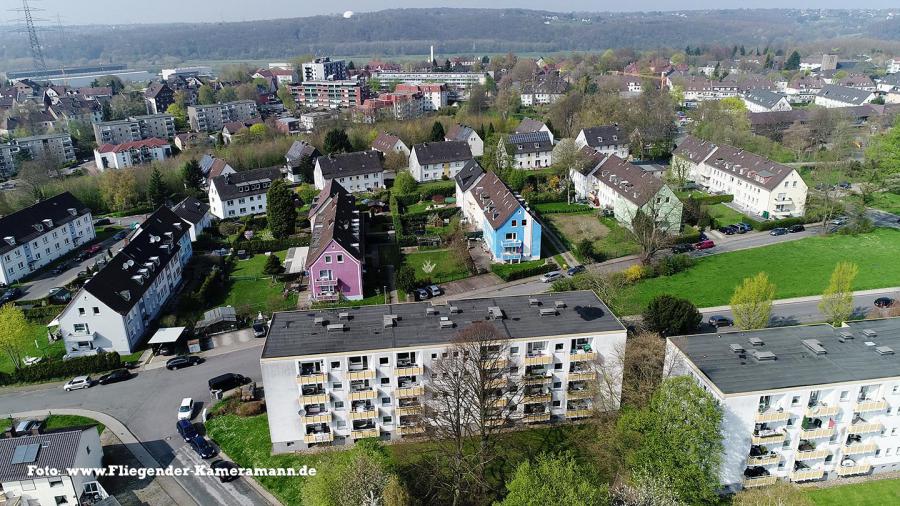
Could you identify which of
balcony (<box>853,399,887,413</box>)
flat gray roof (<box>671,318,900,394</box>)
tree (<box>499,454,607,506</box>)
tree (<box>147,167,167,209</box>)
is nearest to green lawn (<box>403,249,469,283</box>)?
flat gray roof (<box>671,318,900,394</box>)

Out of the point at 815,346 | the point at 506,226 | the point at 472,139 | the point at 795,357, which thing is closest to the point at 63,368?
the point at 506,226

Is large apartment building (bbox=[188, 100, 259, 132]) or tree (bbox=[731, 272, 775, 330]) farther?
large apartment building (bbox=[188, 100, 259, 132])

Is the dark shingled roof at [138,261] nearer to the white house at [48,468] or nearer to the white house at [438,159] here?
the white house at [48,468]

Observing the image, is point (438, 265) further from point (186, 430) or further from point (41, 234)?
point (41, 234)

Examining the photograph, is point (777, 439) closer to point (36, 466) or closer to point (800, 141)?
point (36, 466)

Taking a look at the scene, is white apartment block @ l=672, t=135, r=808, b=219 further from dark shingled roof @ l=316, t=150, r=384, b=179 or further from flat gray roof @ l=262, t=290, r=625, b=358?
flat gray roof @ l=262, t=290, r=625, b=358

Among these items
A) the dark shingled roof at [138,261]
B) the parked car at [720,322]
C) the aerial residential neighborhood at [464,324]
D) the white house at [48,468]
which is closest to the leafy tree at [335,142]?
the aerial residential neighborhood at [464,324]
